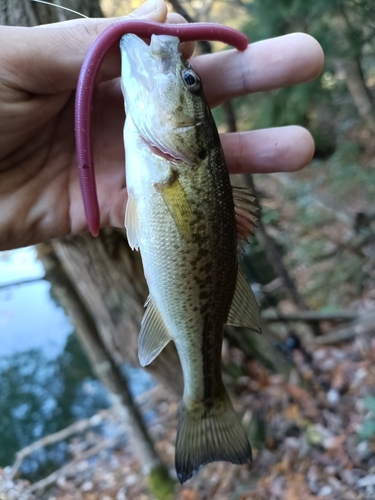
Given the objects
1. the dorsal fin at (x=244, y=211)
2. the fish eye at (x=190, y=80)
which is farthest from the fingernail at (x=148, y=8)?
the dorsal fin at (x=244, y=211)

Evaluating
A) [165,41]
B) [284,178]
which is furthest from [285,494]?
[284,178]

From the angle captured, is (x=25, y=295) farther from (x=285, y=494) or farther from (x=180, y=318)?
(x=180, y=318)

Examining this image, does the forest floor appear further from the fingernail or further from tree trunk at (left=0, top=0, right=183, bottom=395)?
the fingernail

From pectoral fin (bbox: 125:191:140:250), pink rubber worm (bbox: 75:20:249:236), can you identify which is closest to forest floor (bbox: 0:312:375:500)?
pectoral fin (bbox: 125:191:140:250)

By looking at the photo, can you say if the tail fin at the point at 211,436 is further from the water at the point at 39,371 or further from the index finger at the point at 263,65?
the water at the point at 39,371

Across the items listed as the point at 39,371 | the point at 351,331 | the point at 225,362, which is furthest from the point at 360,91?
the point at 39,371

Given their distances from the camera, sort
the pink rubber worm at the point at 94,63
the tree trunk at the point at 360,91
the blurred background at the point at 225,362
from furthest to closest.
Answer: the tree trunk at the point at 360,91 < the blurred background at the point at 225,362 < the pink rubber worm at the point at 94,63

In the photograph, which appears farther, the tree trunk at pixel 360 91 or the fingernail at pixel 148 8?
the tree trunk at pixel 360 91

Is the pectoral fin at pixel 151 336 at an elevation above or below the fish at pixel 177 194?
below
